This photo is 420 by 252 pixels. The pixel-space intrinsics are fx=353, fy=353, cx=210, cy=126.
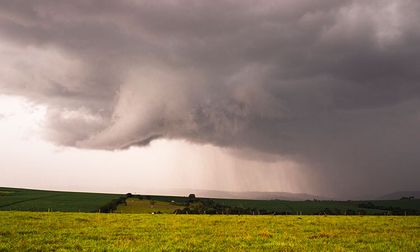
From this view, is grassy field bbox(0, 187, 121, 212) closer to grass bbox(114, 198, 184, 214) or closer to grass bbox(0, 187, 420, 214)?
grass bbox(0, 187, 420, 214)

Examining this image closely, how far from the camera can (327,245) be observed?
21578 millimetres

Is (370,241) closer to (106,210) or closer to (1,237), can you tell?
(1,237)

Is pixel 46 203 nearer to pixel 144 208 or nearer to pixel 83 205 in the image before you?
pixel 83 205

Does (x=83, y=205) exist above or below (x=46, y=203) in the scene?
below

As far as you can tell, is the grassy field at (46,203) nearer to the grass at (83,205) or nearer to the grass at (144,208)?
the grass at (83,205)

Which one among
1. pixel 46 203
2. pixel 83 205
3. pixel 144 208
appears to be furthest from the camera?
pixel 46 203

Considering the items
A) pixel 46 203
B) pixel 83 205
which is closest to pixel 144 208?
pixel 83 205

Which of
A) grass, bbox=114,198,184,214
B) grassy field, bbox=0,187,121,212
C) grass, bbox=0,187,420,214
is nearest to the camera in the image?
grassy field, bbox=0,187,121,212

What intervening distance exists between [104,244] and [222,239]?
25.1ft

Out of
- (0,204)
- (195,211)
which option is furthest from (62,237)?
(0,204)

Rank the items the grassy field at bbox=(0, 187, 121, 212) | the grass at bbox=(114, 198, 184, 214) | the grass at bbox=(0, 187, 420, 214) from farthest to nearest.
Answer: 1. the grass at bbox=(0, 187, 420, 214)
2. the grass at bbox=(114, 198, 184, 214)
3. the grassy field at bbox=(0, 187, 121, 212)

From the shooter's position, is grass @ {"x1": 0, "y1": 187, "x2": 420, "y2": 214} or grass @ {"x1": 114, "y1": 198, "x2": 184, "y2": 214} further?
grass @ {"x1": 0, "y1": 187, "x2": 420, "y2": 214}

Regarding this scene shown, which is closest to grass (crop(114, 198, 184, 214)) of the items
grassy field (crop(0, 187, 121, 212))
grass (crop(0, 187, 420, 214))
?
grass (crop(0, 187, 420, 214))

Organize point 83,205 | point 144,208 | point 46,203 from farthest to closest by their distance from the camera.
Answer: point 46,203 < point 83,205 < point 144,208
